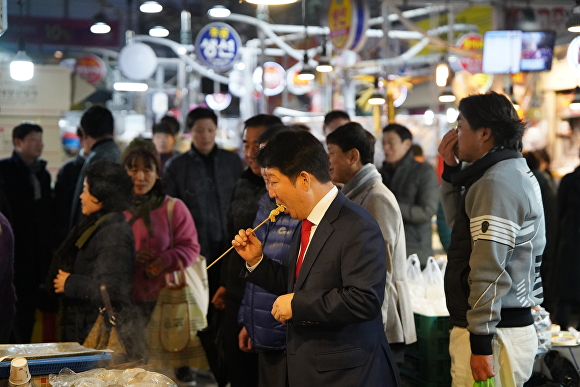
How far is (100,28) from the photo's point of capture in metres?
12.5

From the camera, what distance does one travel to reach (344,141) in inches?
163

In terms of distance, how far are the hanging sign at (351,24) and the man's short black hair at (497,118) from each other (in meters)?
7.29

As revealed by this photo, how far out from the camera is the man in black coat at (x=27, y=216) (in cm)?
639

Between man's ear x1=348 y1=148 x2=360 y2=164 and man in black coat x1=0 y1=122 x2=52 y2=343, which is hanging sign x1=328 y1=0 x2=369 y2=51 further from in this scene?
man's ear x1=348 y1=148 x2=360 y2=164

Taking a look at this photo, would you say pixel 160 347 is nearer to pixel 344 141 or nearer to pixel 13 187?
pixel 344 141

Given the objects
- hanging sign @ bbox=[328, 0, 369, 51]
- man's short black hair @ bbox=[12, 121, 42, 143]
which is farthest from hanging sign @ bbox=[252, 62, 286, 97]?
man's short black hair @ bbox=[12, 121, 42, 143]

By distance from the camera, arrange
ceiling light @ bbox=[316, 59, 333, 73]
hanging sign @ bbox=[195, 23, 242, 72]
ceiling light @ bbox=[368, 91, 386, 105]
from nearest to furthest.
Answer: ceiling light @ bbox=[316, 59, 333, 73] → ceiling light @ bbox=[368, 91, 386, 105] → hanging sign @ bbox=[195, 23, 242, 72]

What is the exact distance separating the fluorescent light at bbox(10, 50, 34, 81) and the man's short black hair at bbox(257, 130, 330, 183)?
5.69 metres

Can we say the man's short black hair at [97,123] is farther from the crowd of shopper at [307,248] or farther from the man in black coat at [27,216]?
the man in black coat at [27,216]

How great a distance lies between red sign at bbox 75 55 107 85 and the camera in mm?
17812

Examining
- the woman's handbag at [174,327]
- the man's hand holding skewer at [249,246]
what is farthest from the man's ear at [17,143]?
the man's hand holding skewer at [249,246]

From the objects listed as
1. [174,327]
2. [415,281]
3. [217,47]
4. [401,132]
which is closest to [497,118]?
[415,281]

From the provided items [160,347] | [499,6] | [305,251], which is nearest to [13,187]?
[160,347]

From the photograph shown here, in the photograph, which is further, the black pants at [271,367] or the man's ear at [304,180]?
the black pants at [271,367]
